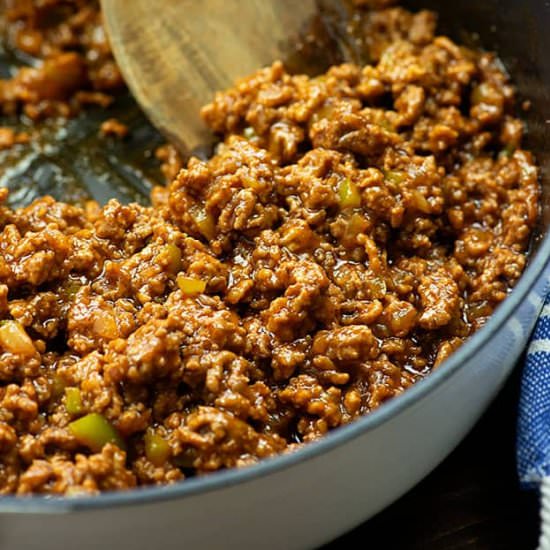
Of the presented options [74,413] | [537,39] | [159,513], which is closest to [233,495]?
[159,513]

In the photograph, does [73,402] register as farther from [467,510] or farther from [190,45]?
[190,45]

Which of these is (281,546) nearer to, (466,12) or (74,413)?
(74,413)

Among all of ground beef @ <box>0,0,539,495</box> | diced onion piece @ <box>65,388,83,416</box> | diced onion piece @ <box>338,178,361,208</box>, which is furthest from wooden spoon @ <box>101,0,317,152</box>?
diced onion piece @ <box>65,388,83,416</box>

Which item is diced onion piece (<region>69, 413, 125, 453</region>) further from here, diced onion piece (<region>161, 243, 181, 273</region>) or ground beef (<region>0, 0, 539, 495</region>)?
diced onion piece (<region>161, 243, 181, 273</region>)

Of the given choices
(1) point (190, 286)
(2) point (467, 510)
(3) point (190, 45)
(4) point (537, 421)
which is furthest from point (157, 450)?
(3) point (190, 45)

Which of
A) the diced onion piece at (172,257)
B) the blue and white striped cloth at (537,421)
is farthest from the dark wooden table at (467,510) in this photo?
the diced onion piece at (172,257)

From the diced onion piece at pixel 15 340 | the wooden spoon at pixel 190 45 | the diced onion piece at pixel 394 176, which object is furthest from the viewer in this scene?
the wooden spoon at pixel 190 45

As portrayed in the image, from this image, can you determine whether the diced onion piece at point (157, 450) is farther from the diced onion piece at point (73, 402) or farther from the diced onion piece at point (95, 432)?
the diced onion piece at point (73, 402)

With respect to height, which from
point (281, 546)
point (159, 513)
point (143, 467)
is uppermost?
point (159, 513)
